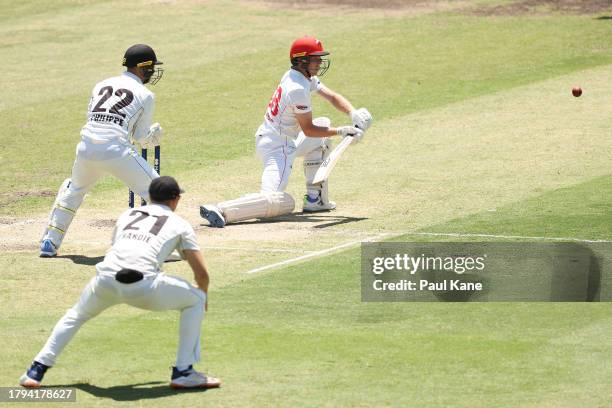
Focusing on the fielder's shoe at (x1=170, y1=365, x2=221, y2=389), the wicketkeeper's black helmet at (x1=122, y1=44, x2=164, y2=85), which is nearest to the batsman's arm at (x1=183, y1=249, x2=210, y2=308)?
the fielder's shoe at (x1=170, y1=365, x2=221, y2=389)

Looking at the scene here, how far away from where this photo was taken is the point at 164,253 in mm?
8875

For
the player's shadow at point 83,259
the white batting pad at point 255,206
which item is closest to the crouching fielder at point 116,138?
the player's shadow at point 83,259

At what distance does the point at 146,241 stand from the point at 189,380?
0.99 metres

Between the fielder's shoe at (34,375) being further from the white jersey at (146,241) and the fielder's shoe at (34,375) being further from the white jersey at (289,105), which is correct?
the white jersey at (289,105)

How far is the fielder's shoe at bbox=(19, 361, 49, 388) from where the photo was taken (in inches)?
345

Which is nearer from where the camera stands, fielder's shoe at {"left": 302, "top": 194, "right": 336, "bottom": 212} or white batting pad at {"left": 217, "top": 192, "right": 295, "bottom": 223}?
white batting pad at {"left": 217, "top": 192, "right": 295, "bottom": 223}

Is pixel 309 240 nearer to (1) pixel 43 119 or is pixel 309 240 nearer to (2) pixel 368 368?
(2) pixel 368 368

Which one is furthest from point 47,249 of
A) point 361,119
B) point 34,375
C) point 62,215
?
point 34,375

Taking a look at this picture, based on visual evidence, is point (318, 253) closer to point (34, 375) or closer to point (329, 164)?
point (329, 164)

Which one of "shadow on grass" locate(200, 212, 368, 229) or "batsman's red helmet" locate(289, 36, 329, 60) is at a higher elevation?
"batsman's red helmet" locate(289, 36, 329, 60)

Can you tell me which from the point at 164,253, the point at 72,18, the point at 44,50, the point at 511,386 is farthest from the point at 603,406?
the point at 72,18

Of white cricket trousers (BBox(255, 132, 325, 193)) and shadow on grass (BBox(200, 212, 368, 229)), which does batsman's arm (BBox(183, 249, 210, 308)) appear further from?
white cricket trousers (BBox(255, 132, 325, 193))

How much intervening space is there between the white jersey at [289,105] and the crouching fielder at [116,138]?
2167mm

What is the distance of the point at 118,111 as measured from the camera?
1270 centimetres
